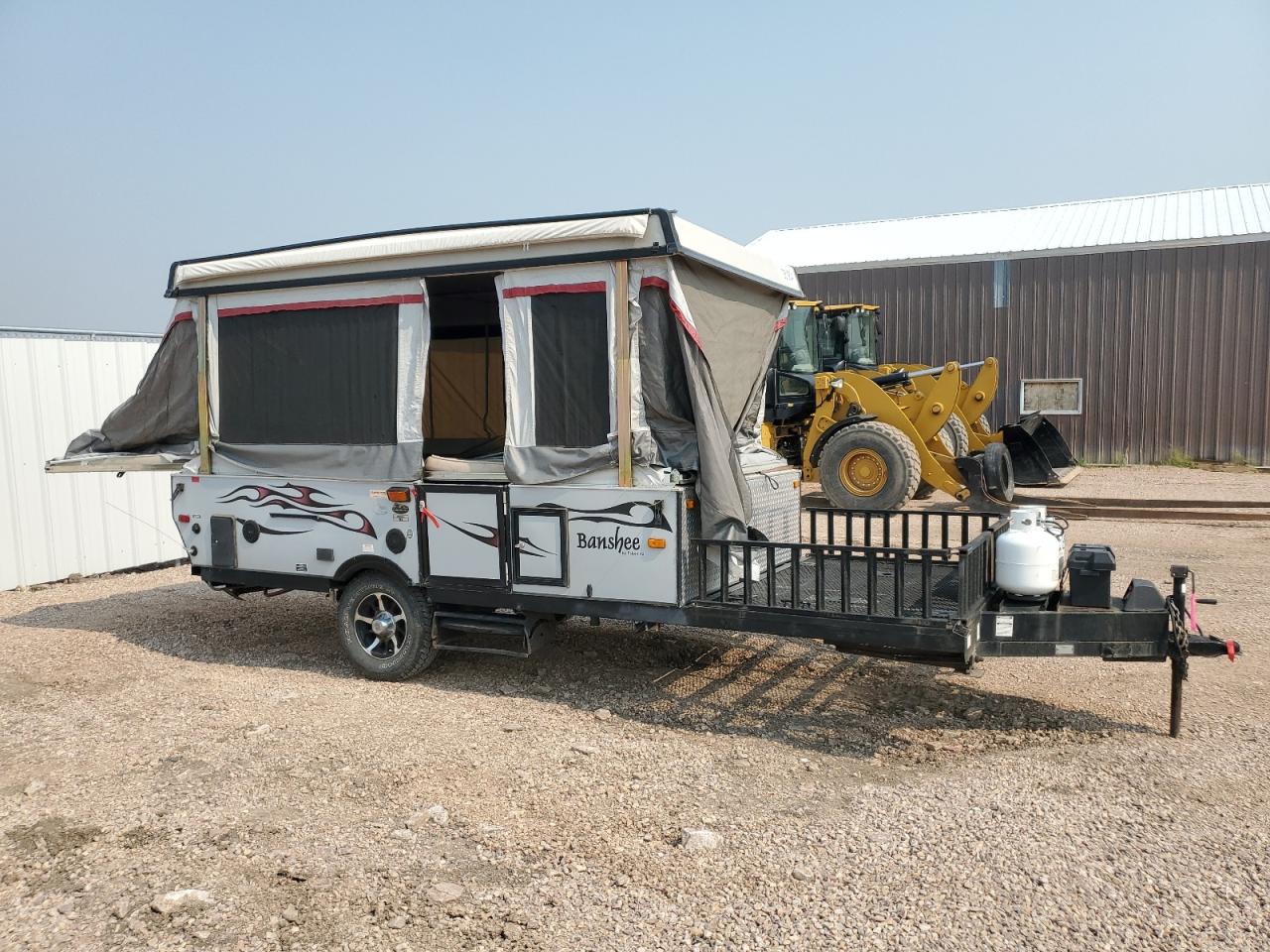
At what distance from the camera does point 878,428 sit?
11578mm

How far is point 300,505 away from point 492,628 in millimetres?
1563

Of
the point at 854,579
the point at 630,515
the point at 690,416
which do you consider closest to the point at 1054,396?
the point at 854,579

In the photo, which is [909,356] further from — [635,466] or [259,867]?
[259,867]

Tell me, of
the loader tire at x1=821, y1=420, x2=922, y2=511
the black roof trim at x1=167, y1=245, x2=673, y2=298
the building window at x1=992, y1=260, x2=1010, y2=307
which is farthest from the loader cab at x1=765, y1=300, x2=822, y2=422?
the building window at x1=992, y1=260, x2=1010, y2=307

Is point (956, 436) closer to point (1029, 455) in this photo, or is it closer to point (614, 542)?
point (1029, 455)

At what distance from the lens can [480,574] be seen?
18.5 ft

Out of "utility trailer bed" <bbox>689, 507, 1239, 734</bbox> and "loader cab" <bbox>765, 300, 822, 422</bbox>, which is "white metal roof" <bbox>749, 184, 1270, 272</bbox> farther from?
"utility trailer bed" <bbox>689, 507, 1239, 734</bbox>

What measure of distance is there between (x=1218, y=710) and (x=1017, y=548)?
56.8 inches

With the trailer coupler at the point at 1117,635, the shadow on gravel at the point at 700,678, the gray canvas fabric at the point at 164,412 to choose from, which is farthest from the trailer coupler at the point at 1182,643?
the gray canvas fabric at the point at 164,412

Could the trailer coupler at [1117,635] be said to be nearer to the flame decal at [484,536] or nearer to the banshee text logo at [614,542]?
the banshee text logo at [614,542]

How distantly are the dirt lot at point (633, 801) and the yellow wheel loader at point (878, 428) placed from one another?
15.9 feet

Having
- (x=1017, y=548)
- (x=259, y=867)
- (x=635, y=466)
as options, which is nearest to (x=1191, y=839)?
(x=1017, y=548)

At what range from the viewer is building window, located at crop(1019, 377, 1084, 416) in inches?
780

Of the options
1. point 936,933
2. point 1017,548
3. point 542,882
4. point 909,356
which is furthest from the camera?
point 909,356
